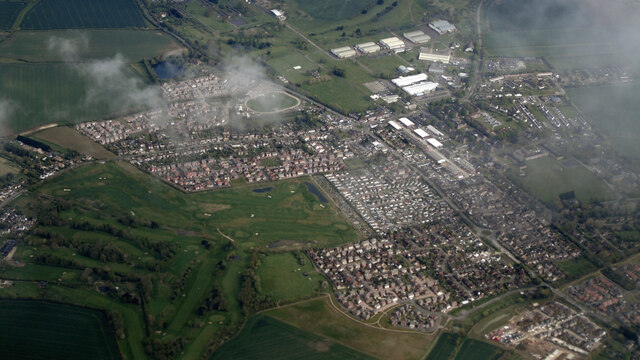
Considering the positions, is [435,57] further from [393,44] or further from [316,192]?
[316,192]

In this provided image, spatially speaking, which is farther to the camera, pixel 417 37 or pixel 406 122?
pixel 417 37

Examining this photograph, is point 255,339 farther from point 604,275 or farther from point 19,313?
point 604,275

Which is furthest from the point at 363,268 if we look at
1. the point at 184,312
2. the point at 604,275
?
the point at 604,275

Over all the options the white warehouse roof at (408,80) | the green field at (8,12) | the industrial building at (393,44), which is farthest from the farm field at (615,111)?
the green field at (8,12)

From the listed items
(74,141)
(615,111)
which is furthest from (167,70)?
(615,111)

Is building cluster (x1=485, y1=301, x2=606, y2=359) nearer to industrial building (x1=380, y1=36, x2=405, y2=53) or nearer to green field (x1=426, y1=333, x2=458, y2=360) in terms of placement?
green field (x1=426, y1=333, x2=458, y2=360)

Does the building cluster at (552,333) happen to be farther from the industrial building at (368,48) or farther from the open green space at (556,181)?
the industrial building at (368,48)
